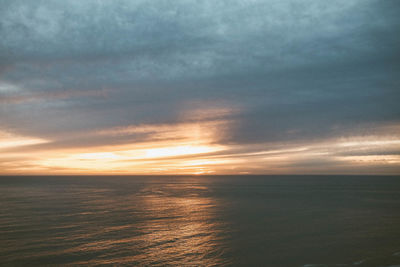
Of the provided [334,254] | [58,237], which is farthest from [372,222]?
[58,237]

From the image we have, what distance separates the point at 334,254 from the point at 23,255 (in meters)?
27.5

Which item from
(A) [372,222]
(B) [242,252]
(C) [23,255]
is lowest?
(A) [372,222]

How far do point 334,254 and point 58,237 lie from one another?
2812 cm

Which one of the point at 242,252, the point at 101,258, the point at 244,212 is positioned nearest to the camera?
the point at 101,258

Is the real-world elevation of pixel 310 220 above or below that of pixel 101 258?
below

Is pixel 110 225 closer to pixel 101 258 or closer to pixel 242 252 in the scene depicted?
pixel 101 258

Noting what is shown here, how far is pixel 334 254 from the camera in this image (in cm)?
2303

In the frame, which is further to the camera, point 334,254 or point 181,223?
point 181,223

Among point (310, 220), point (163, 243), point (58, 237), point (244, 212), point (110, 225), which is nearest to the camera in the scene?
point (163, 243)

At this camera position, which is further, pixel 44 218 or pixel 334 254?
pixel 44 218

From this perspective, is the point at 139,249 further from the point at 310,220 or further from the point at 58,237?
the point at 310,220

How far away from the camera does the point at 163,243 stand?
86.5ft

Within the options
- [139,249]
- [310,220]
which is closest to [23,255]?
[139,249]

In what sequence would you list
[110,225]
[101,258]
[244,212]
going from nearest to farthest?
[101,258]
[110,225]
[244,212]
